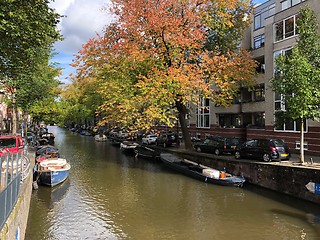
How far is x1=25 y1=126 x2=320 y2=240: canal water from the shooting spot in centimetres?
1204

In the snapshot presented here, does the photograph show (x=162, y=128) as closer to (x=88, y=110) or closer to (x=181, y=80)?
(x=88, y=110)

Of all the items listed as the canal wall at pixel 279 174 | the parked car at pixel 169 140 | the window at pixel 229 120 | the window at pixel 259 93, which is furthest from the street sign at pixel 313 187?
the parked car at pixel 169 140

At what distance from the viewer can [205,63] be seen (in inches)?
951

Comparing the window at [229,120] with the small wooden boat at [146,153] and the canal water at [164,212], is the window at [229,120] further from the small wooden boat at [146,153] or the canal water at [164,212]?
the canal water at [164,212]

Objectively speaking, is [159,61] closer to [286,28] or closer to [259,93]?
[286,28]

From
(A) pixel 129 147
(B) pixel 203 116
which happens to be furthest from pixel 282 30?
(A) pixel 129 147

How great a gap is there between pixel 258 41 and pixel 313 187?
802 inches

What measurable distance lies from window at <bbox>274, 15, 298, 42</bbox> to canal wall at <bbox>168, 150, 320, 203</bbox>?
1146 centimetres

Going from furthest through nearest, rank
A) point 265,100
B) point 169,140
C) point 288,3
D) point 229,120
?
1. point 229,120
2. point 169,140
3. point 265,100
4. point 288,3

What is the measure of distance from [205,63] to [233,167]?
27.0ft

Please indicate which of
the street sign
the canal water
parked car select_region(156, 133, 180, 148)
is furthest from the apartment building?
the canal water

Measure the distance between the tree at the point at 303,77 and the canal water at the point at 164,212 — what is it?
463 cm

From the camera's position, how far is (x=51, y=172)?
19.0m

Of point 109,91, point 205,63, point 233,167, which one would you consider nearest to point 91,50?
point 109,91
